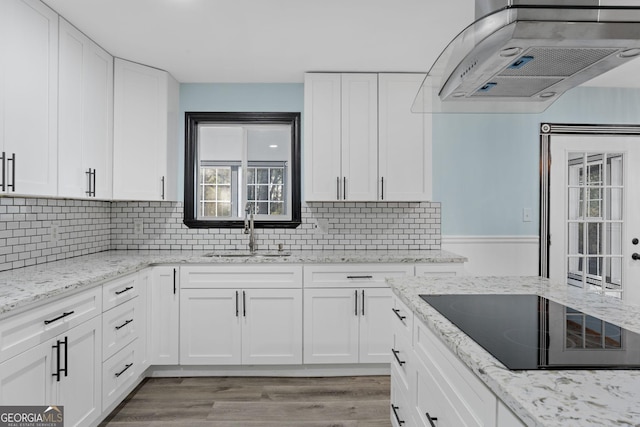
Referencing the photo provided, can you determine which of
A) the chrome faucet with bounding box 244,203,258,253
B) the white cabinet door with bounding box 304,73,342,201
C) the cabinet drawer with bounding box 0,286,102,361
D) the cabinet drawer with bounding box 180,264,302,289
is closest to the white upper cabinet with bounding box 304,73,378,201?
the white cabinet door with bounding box 304,73,342,201

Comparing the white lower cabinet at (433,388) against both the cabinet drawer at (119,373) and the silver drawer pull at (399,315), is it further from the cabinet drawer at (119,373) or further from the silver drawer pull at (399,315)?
the cabinet drawer at (119,373)

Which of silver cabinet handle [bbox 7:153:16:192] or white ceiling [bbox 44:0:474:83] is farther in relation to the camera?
white ceiling [bbox 44:0:474:83]

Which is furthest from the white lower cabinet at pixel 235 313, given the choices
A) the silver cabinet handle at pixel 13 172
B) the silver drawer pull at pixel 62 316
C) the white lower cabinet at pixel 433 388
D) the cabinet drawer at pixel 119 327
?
the silver cabinet handle at pixel 13 172

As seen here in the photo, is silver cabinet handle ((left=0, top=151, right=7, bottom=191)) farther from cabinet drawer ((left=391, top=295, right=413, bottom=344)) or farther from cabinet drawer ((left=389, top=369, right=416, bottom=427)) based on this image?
cabinet drawer ((left=389, top=369, right=416, bottom=427))

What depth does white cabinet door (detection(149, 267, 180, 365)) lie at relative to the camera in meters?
2.91

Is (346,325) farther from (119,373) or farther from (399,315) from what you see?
(119,373)

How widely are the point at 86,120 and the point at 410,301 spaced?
2.45 m

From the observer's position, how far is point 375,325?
297 centimetres

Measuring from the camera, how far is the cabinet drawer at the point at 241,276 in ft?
9.63

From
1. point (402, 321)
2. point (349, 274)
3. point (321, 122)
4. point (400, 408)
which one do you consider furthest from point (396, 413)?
point (321, 122)

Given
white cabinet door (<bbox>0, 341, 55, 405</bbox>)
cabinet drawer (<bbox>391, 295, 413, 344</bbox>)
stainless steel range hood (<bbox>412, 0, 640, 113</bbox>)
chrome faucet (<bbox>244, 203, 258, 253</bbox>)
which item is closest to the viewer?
stainless steel range hood (<bbox>412, 0, 640, 113</bbox>)

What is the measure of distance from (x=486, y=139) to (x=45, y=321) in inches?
138

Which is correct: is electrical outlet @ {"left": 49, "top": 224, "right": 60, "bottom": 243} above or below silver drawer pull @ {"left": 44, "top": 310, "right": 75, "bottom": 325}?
above
